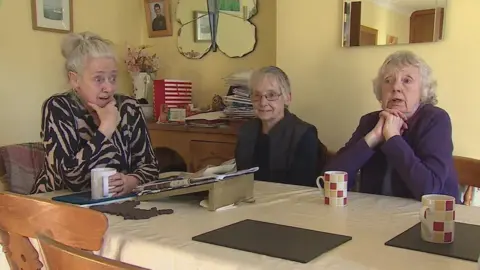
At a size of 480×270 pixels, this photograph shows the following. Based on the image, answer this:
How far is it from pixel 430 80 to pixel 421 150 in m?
0.34

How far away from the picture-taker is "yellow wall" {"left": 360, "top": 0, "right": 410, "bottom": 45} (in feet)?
7.30

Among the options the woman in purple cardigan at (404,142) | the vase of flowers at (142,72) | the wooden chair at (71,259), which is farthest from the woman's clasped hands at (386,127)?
the vase of flowers at (142,72)

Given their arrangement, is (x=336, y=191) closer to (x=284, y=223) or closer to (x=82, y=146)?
(x=284, y=223)

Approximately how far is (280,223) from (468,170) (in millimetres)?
1005

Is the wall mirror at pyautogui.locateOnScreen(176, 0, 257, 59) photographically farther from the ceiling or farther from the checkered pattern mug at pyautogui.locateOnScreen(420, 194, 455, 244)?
the checkered pattern mug at pyautogui.locateOnScreen(420, 194, 455, 244)

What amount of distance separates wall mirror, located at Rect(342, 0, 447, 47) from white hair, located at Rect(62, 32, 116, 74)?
1081 mm

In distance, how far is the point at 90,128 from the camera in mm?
1941

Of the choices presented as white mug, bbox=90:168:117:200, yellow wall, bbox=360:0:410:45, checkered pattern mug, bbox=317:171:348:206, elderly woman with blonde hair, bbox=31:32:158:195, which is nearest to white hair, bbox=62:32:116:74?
elderly woman with blonde hair, bbox=31:32:158:195

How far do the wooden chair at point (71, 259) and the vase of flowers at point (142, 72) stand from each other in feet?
8.70

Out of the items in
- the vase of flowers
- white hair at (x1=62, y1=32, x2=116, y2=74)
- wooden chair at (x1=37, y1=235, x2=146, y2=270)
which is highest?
white hair at (x1=62, y1=32, x2=116, y2=74)

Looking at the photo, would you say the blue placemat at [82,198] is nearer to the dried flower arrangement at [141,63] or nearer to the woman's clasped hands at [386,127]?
the woman's clasped hands at [386,127]

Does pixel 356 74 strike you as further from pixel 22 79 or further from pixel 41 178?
pixel 22 79

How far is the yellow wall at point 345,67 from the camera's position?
209cm

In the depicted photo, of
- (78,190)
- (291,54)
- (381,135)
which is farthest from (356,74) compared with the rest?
(78,190)
